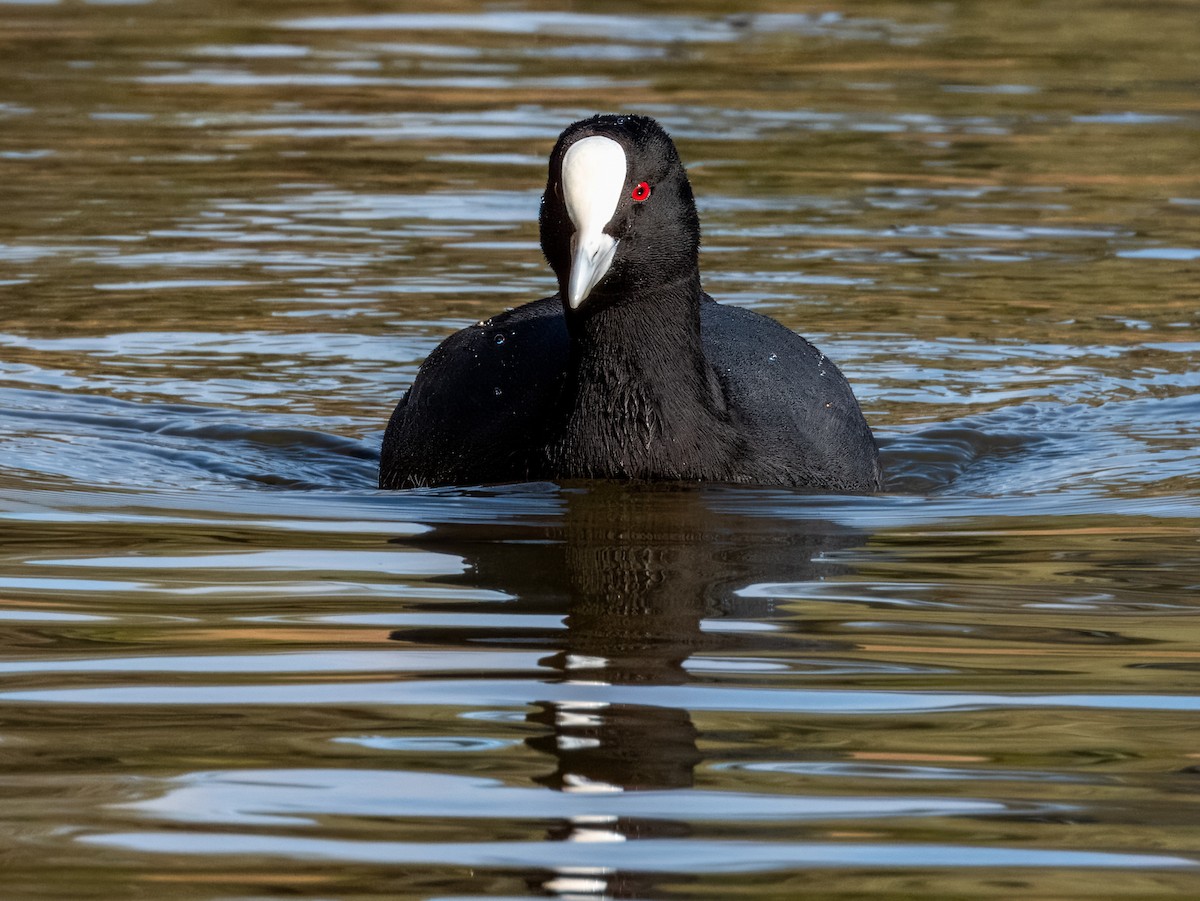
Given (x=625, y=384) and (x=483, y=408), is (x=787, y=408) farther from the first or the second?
(x=483, y=408)

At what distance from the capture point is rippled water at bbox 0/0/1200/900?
2922 millimetres

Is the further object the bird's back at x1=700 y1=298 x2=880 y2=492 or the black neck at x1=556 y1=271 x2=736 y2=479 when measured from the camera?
the bird's back at x1=700 y1=298 x2=880 y2=492

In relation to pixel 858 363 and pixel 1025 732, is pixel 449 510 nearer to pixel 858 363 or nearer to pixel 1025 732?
pixel 1025 732

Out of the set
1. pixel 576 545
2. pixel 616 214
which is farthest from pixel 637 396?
pixel 576 545

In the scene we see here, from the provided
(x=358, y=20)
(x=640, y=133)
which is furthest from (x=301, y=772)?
(x=358, y=20)

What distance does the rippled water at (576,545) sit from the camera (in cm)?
292

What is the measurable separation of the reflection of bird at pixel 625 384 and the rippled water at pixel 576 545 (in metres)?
0.15

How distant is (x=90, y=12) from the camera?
50.8ft

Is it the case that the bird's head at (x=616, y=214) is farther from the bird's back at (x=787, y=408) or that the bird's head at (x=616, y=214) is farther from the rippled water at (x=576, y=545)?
the rippled water at (x=576, y=545)

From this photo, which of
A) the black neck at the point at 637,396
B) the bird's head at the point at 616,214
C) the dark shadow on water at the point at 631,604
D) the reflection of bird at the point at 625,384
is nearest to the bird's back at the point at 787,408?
the reflection of bird at the point at 625,384

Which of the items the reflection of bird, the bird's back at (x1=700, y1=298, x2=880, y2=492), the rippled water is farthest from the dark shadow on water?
the bird's back at (x1=700, y1=298, x2=880, y2=492)

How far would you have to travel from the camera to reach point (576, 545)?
15.5ft

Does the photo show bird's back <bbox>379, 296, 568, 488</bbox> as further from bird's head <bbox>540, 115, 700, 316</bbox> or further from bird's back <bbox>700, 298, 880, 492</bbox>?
bird's back <bbox>700, 298, 880, 492</bbox>

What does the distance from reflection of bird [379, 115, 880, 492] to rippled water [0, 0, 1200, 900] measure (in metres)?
0.15
